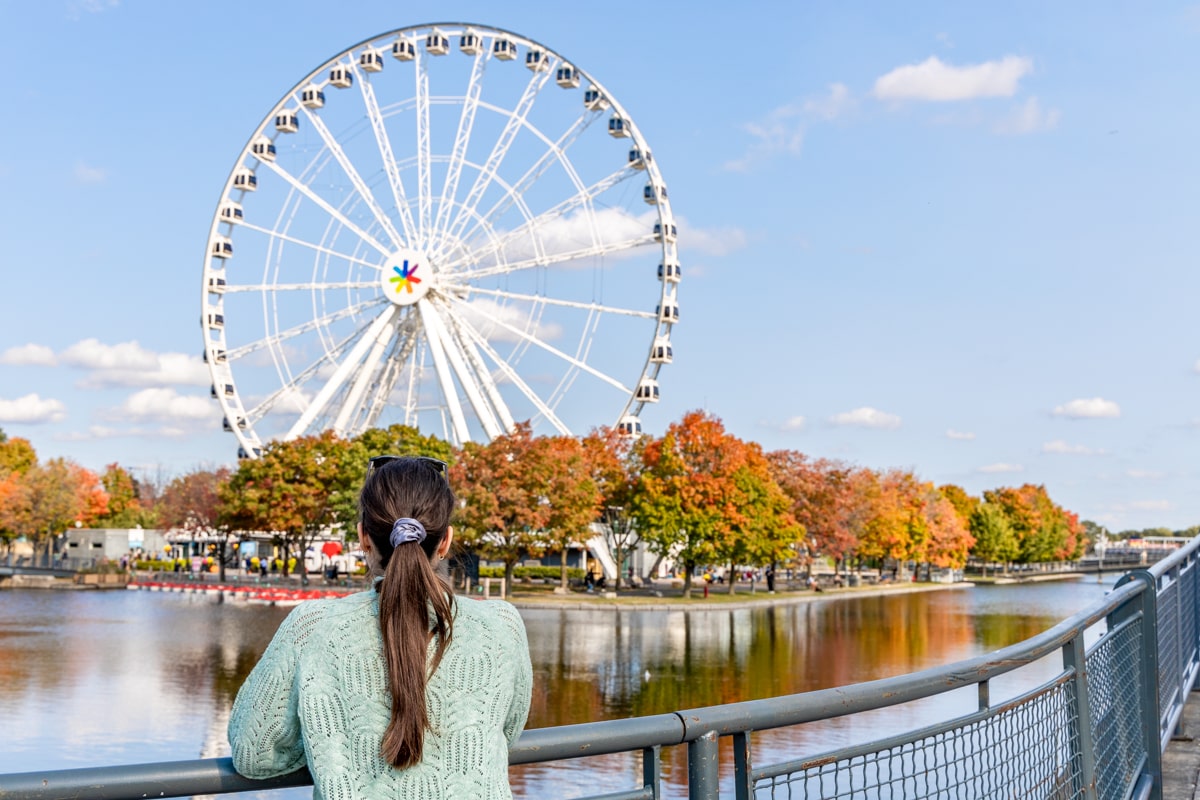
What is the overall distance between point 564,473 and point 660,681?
2712 centimetres

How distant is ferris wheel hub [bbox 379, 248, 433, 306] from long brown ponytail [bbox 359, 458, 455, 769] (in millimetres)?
47233

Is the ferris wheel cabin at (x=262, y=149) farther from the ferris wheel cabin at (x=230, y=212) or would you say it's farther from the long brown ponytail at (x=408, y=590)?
the long brown ponytail at (x=408, y=590)

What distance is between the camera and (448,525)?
9.63 feet

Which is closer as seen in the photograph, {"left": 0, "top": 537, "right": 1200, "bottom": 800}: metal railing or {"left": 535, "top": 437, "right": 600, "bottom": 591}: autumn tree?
{"left": 0, "top": 537, "right": 1200, "bottom": 800}: metal railing

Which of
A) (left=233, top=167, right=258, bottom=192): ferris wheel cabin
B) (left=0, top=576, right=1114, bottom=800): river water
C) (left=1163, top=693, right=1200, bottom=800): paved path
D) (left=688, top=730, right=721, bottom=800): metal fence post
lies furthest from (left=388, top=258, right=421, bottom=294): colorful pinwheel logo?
(left=688, top=730, right=721, bottom=800): metal fence post

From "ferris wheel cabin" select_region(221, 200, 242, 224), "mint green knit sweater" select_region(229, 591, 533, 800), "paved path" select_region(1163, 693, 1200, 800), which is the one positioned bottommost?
"paved path" select_region(1163, 693, 1200, 800)

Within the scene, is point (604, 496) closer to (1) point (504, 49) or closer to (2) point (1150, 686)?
(1) point (504, 49)

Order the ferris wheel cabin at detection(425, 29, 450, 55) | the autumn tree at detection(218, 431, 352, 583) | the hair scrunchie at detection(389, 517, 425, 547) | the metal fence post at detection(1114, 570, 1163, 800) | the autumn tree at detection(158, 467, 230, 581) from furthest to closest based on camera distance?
the autumn tree at detection(158, 467, 230, 581), the autumn tree at detection(218, 431, 352, 583), the ferris wheel cabin at detection(425, 29, 450, 55), the metal fence post at detection(1114, 570, 1163, 800), the hair scrunchie at detection(389, 517, 425, 547)

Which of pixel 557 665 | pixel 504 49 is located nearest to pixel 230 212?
pixel 504 49

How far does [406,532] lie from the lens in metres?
2.75

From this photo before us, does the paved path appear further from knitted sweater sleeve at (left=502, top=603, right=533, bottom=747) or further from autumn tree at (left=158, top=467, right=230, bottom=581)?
autumn tree at (left=158, top=467, right=230, bottom=581)

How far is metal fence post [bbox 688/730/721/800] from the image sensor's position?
10.0 ft

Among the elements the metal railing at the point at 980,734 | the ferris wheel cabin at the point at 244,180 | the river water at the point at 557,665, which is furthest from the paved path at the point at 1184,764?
the ferris wheel cabin at the point at 244,180

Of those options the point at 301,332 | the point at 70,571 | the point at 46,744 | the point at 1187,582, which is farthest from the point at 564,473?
the point at 1187,582
